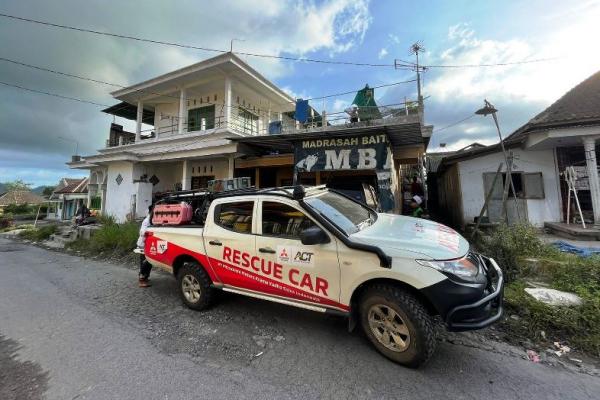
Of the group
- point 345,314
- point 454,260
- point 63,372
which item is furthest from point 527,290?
point 63,372

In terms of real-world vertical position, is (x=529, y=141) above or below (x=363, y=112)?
below

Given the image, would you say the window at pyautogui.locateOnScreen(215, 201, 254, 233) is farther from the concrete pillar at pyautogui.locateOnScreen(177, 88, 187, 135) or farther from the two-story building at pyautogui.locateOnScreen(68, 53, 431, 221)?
the concrete pillar at pyautogui.locateOnScreen(177, 88, 187, 135)

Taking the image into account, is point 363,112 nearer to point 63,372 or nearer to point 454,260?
point 454,260

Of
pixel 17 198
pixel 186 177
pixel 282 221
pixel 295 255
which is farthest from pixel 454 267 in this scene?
pixel 17 198

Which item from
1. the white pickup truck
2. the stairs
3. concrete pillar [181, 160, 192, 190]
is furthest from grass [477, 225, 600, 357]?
the stairs

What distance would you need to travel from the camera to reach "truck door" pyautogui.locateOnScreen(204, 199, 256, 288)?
11.4ft

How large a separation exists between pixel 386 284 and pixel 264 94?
1356cm

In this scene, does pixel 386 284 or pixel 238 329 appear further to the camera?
pixel 238 329

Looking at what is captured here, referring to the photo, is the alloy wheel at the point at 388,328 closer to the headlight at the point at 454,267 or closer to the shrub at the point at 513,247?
Result: the headlight at the point at 454,267

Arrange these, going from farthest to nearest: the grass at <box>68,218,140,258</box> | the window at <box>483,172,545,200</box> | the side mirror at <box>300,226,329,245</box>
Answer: the window at <box>483,172,545,200</box> → the grass at <box>68,218,140,258</box> → the side mirror at <box>300,226,329,245</box>

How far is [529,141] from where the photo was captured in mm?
8195

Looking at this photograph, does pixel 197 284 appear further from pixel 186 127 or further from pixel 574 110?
pixel 186 127

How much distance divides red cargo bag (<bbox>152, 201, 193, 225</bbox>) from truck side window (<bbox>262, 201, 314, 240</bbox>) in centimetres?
172

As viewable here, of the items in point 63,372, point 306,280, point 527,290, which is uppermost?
point 306,280
